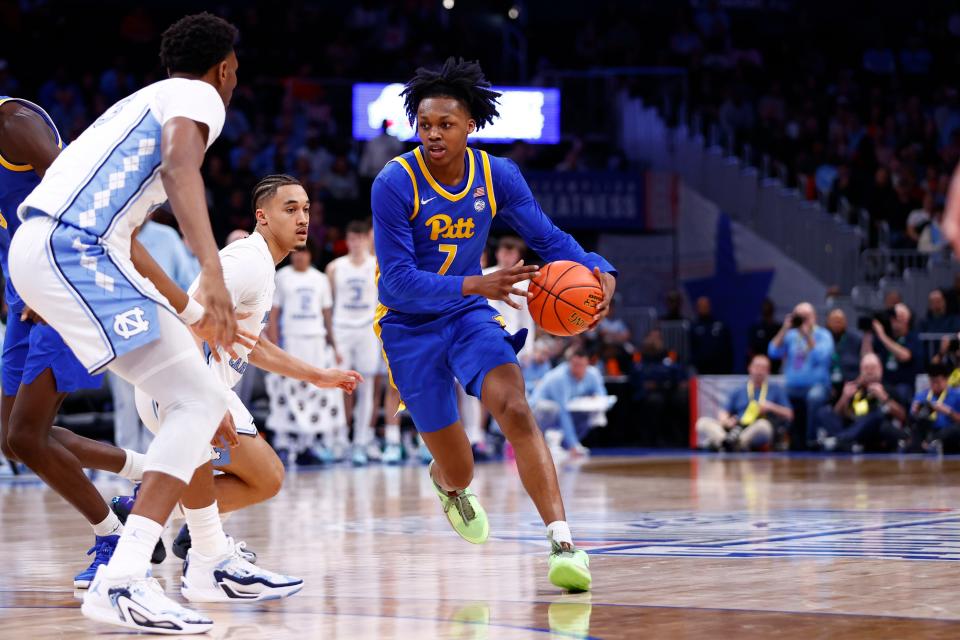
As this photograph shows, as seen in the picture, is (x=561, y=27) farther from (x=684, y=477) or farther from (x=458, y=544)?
(x=458, y=544)

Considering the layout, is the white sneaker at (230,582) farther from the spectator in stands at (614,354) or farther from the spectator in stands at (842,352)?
the spectator in stands at (614,354)

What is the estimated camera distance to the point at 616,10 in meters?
25.7

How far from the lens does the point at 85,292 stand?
14.2ft

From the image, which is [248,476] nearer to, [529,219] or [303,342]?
[529,219]

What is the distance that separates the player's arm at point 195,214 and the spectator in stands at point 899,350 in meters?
12.5

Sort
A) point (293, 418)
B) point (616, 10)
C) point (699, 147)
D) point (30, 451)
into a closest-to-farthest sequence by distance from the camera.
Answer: point (30, 451) < point (293, 418) < point (699, 147) < point (616, 10)

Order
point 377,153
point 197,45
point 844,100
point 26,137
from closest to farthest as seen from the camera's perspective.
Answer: point 197,45
point 26,137
point 377,153
point 844,100

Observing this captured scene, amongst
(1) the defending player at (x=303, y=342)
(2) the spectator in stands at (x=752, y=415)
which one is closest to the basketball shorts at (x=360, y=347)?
(1) the defending player at (x=303, y=342)

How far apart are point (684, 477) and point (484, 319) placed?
6.17m

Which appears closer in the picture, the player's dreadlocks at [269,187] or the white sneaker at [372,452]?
the player's dreadlocks at [269,187]

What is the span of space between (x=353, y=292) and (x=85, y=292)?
960cm

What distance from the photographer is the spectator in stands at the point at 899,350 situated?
15.6m

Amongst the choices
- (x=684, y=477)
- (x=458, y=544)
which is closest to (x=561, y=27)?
(x=684, y=477)

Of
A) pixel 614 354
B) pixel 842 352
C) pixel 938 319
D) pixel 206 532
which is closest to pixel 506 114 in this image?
pixel 614 354
